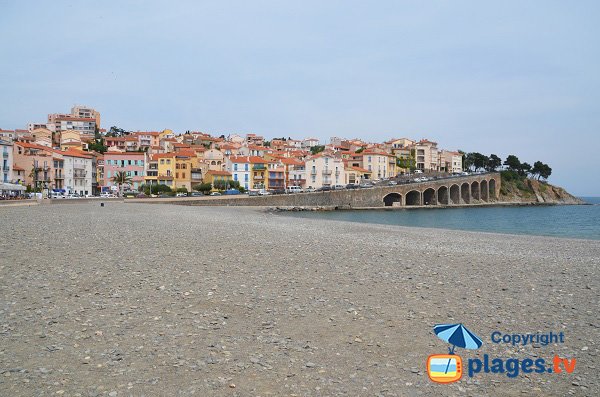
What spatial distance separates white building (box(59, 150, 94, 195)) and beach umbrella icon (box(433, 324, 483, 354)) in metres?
93.5

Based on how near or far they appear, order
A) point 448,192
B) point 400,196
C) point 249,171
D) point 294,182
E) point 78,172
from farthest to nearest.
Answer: point 294,182 < point 448,192 < point 249,171 < point 400,196 < point 78,172

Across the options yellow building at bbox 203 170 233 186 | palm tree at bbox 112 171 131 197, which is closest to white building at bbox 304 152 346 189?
yellow building at bbox 203 170 233 186

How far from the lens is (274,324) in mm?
7371

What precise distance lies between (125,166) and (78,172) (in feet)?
30.1

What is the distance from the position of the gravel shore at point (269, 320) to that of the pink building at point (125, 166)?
83755 mm

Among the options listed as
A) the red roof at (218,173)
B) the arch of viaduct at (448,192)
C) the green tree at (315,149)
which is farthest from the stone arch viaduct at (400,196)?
the green tree at (315,149)

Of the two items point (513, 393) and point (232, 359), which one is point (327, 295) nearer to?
point (232, 359)

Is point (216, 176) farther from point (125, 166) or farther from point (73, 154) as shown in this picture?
point (73, 154)

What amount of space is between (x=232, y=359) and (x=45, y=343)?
2755 mm

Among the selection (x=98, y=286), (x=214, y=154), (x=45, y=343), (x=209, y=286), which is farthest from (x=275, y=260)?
(x=214, y=154)

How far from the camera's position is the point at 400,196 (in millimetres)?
95812

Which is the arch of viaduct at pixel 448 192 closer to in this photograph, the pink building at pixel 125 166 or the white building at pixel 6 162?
the pink building at pixel 125 166

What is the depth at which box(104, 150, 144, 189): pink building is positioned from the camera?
305 feet

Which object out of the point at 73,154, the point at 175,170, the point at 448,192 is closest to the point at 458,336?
the point at 175,170
